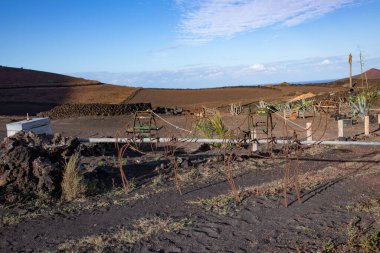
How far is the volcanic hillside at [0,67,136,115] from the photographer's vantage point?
94.8ft

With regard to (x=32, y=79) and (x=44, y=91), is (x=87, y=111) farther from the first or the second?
(x=32, y=79)

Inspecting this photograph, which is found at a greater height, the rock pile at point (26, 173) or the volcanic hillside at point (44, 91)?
the volcanic hillside at point (44, 91)

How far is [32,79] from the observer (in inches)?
1630

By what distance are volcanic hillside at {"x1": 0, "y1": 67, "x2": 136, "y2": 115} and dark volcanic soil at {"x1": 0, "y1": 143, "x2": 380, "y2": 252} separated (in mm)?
21692

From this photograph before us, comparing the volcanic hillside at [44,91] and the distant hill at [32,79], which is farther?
the distant hill at [32,79]

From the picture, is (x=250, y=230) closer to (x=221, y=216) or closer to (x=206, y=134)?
(x=221, y=216)

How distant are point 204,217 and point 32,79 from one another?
39840mm

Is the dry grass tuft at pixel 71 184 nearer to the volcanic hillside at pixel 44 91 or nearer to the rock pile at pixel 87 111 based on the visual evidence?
the rock pile at pixel 87 111

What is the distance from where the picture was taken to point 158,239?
161 inches

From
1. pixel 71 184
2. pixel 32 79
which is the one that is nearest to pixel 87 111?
pixel 71 184

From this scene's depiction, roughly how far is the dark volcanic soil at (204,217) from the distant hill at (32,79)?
33.5m

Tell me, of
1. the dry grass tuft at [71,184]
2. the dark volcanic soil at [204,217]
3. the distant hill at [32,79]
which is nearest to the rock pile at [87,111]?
the dark volcanic soil at [204,217]

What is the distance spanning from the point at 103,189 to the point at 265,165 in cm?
272

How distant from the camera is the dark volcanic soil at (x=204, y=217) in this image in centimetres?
A: 398
